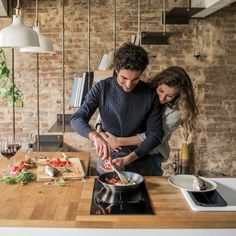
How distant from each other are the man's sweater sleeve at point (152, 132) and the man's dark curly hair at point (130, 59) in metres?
0.28

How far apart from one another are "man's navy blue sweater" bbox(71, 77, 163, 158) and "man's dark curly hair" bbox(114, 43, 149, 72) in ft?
0.61

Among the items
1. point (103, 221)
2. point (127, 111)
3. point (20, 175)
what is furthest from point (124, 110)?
point (103, 221)

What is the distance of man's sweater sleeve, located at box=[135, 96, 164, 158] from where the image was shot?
1980mm

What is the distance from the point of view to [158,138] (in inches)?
79.8

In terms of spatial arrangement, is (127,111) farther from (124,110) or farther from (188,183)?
(188,183)

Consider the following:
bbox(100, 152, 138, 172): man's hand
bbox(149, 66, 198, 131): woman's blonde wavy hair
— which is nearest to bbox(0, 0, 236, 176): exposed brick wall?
bbox(149, 66, 198, 131): woman's blonde wavy hair

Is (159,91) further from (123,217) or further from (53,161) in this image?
(123,217)

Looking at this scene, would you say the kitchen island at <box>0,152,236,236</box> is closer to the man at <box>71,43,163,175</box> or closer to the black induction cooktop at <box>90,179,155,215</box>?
the black induction cooktop at <box>90,179,155,215</box>

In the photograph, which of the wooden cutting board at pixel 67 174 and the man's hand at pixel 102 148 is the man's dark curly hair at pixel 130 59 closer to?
the man's hand at pixel 102 148

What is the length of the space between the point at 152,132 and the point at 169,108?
229 millimetres

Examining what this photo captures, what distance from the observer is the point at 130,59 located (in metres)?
1.94

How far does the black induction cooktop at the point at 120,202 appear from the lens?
1480mm

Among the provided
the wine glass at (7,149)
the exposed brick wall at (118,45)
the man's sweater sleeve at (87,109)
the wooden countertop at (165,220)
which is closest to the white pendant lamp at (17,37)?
the man's sweater sleeve at (87,109)

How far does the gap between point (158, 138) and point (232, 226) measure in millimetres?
722
